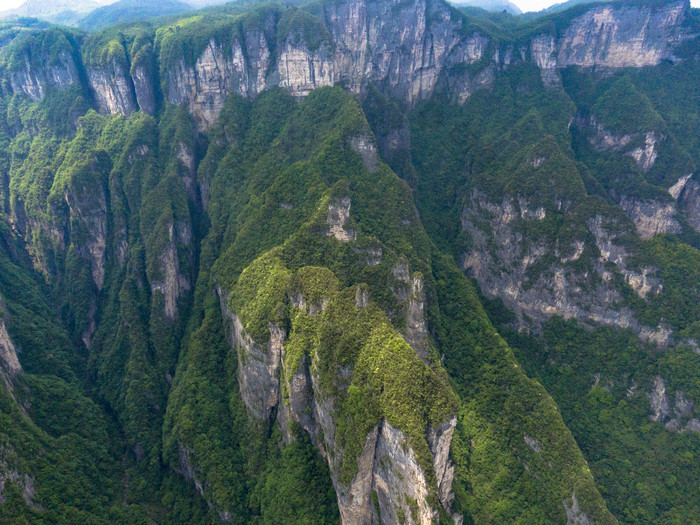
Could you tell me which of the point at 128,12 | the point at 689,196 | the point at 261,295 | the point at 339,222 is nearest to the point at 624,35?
the point at 689,196

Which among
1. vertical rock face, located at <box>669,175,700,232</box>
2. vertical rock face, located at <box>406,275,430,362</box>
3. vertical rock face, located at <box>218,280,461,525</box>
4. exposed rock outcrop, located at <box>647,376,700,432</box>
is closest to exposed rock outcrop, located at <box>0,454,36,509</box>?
vertical rock face, located at <box>218,280,461,525</box>

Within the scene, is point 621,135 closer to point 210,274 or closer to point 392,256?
point 392,256

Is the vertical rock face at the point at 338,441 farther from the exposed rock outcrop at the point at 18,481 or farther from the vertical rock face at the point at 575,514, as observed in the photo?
the exposed rock outcrop at the point at 18,481

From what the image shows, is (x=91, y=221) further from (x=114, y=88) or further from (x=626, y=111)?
(x=626, y=111)

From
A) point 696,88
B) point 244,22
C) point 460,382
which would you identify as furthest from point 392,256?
point 696,88

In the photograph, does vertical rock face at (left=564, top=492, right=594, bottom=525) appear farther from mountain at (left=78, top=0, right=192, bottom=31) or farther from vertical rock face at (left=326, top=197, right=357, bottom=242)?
mountain at (left=78, top=0, right=192, bottom=31)

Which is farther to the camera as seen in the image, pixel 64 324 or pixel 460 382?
pixel 64 324
